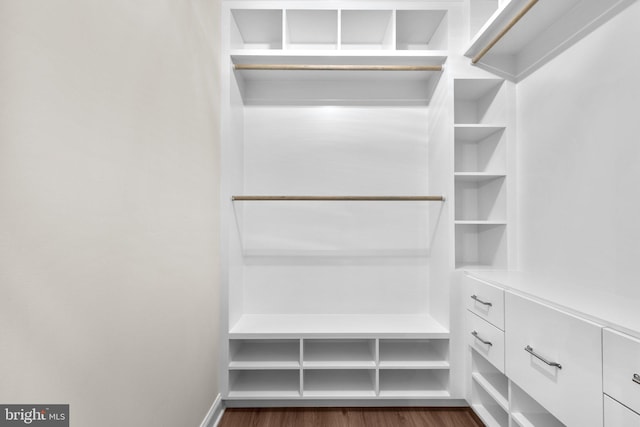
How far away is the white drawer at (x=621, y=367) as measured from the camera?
3.09 feet

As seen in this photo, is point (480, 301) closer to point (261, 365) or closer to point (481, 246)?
point (481, 246)

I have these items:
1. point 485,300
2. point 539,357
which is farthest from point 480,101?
point 539,357

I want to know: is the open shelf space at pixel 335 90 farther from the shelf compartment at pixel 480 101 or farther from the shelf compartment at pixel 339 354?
the shelf compartment at pixel 339 354

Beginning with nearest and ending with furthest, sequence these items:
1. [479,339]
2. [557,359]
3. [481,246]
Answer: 1. [557,359]
2. [479,339]
3. [481,246]

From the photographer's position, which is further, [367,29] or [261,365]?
[367,29]

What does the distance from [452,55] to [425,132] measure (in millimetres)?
563

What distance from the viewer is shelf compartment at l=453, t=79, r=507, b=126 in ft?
6.95

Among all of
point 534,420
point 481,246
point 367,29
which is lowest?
point 534,420

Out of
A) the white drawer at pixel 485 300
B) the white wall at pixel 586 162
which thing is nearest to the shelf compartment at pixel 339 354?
the white drawer at pixel 485 300

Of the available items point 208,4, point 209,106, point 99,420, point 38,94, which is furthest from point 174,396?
point 208,4

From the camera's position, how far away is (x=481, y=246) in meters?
2.37

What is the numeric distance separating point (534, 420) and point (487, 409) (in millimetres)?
447

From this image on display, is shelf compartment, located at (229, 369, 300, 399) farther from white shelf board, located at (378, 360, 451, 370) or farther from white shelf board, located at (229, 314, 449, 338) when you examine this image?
white shelf board, located at (378, 360, 451, 370)

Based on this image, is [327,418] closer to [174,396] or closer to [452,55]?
[174,396]
